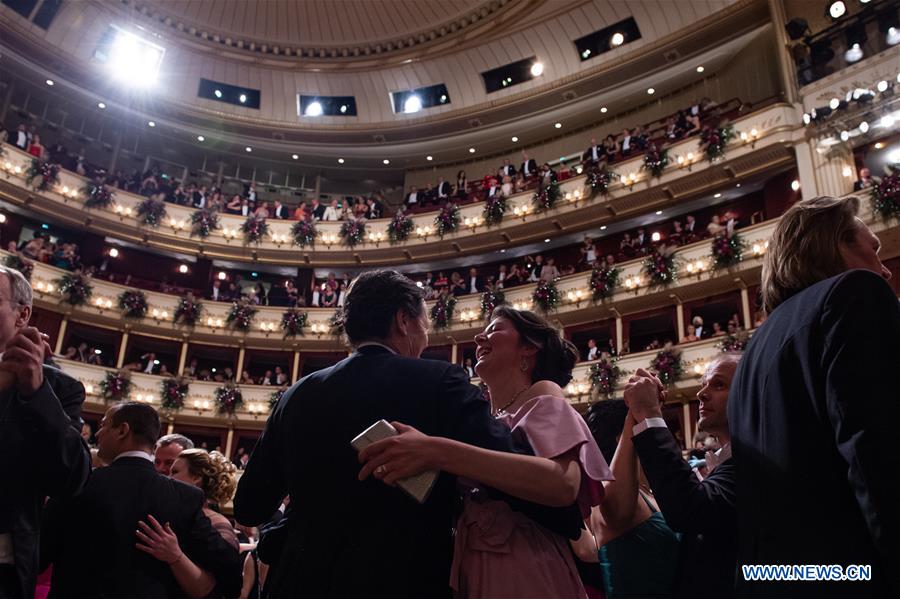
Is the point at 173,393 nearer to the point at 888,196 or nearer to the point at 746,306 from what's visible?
the point at 746,306

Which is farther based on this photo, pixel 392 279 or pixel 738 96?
pixel 738 96

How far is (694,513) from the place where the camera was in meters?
2.05

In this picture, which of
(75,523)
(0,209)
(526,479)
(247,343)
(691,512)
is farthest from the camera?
(247,343)

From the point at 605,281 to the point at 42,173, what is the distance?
1563 cm

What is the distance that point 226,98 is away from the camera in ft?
74.8

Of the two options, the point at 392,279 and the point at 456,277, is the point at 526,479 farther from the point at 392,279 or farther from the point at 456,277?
the point at 456,277

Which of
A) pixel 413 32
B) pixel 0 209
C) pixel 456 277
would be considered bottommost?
pixel 456 277

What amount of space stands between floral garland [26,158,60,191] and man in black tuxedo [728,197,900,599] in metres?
21.4

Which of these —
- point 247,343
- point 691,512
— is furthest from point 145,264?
point 691,512

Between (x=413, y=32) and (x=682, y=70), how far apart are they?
27.5 feet

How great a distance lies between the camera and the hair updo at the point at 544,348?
251 centimetres

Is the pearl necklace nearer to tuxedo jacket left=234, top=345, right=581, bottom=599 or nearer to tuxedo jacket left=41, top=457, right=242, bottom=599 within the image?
tuxedo jacket left=234, top=345, right=581, bottom=599

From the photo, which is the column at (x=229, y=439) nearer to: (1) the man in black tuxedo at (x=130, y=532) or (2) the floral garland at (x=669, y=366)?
(2) the floral garland at (x=669, y=366)

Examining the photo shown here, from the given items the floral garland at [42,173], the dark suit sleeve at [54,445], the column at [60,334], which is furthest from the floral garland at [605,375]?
the floral garland at [42,173]
